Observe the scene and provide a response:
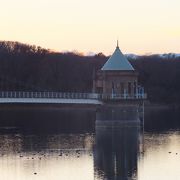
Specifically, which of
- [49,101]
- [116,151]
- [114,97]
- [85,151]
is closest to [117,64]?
[114,97]

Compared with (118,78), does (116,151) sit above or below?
below

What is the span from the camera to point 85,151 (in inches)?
2576

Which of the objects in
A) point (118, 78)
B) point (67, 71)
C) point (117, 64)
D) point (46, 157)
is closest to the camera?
point (46, 157)

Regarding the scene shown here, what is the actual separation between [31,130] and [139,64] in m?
76.6

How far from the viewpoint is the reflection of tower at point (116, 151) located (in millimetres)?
54031

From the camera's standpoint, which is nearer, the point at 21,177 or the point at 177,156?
the point at 21,177

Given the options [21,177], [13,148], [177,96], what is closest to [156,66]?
[177,96]

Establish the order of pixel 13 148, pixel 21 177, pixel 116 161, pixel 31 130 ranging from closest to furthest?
1. pixel 21 177
2. pixel 116 161
3. pixel 13 148
4. pixel 31 130

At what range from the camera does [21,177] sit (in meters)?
51.9

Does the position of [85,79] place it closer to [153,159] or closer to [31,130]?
[31,130]

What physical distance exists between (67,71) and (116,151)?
282 ft

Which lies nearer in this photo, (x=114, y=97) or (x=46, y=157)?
(x=46, y=157)

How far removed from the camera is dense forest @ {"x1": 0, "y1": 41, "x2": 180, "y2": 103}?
13738cm

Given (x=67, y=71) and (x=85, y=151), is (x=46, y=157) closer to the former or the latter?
(x=85, y=151)
